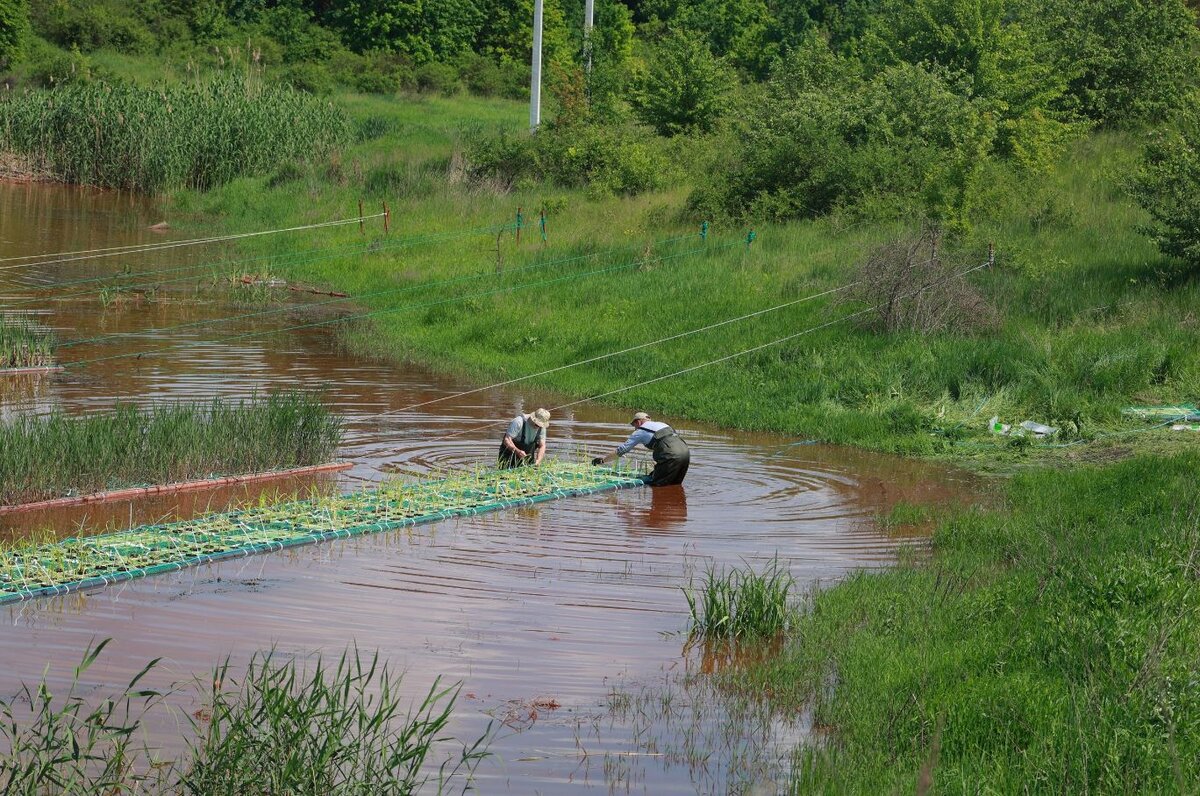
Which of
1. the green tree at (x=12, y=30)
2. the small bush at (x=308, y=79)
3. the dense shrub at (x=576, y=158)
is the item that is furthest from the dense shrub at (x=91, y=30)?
the dense shrub at (x=576, y=158)

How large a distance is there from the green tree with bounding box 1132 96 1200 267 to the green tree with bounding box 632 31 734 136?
16.4 meters

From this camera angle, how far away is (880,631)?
10.7 meters

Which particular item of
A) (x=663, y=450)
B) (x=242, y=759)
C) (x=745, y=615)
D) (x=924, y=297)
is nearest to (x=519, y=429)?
(x=663, y=450)

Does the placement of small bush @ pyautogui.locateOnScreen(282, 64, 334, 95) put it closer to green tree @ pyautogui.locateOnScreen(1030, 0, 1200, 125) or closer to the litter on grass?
green tree @ pyautogui.locateOnScreen(1030, 0, 1200, 125)

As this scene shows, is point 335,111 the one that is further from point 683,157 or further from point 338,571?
point 338,571

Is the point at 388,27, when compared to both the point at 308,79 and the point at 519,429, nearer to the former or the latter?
the point at 308,79

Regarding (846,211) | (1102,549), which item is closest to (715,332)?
(846,211)

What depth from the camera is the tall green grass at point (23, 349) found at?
2173cm

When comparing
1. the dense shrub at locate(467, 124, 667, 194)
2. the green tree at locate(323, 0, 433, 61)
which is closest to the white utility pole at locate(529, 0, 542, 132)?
the dense shrub at locate(467, 124, 667, 194)

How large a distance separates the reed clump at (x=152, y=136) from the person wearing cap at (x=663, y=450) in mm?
28723

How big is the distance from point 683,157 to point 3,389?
20.3 metres

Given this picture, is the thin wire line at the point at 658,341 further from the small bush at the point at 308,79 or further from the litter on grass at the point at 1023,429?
the small bush at the point at 308,79

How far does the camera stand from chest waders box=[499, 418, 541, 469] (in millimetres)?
17469

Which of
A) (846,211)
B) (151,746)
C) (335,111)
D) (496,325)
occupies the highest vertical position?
(335,111)
